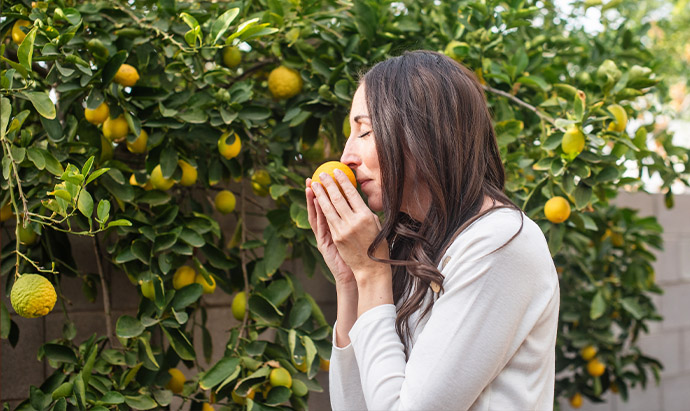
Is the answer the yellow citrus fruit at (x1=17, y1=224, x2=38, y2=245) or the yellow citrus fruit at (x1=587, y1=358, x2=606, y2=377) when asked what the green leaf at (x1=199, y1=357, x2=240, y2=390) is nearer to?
the yellow citrus fruit at (x1=17, y1=224, x2=38, y2=245)

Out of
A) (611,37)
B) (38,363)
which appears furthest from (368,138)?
(611,37)

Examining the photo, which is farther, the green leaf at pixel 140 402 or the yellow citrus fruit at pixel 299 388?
the yellow citrus fruit at pixel 299 388

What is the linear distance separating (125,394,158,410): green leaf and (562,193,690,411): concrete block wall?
248cm

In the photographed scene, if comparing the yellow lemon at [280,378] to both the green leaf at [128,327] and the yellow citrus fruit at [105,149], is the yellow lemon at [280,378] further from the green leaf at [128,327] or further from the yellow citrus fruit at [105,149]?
the yellow citrus fruit at [105,149]

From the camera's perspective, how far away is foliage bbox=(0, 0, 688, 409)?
1.45 metres

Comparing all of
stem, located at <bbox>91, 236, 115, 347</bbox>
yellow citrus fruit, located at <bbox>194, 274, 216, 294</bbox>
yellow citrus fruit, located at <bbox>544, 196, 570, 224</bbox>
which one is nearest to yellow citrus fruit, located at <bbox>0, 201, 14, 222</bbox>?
stem, located at <bbox>91, 236, 115, 347</bbox>

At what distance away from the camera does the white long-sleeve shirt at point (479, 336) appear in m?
0.92

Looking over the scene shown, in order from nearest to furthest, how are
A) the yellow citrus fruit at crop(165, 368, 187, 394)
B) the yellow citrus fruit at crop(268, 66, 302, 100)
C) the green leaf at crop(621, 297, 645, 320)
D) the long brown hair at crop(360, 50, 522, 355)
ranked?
the long brown hair at crop(360, 50, 522, 355), the yellow citrus fruit at crop(165, 368, 187, 394), the yellow citrus fruit at crop(268, 66, 302, 100), the green leaf at crop(621, 297, 645, 320)

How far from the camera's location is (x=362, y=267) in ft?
3.51

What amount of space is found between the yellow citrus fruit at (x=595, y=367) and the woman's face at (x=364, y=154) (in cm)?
174

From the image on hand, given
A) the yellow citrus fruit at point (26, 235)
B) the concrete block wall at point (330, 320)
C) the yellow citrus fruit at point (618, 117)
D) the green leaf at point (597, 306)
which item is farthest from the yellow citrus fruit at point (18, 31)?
the green leaf at point (597, 306)

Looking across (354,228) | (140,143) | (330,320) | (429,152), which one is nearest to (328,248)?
(354,228)

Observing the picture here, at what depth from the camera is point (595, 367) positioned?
8.27 feet

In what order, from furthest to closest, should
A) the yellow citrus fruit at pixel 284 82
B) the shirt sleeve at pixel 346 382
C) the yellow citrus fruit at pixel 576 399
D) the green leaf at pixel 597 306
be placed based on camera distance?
1. the yellow citrus fruit at pixel 576 399
2. the green leaf at pixel 597 306
3. the yellow citrus fruit at pixel 284 82
4. the shirt sleeve at pixel 346 382
